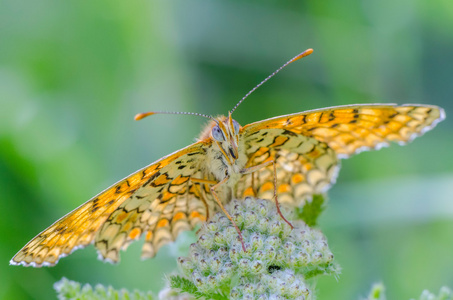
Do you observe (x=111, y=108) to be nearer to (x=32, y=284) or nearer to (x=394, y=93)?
(x=32, y=284)

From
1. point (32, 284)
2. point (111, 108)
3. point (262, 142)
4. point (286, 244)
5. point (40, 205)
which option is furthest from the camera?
point (111, 108)

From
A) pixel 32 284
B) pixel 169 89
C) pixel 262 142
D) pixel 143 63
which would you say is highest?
pixel 143 63

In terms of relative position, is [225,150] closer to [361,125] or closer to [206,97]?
[361,125]

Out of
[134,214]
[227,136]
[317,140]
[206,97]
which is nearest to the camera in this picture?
[227,136]

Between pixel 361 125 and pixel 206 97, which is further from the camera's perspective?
pixel 206 97

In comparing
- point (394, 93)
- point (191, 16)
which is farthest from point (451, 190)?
point (191, 16)

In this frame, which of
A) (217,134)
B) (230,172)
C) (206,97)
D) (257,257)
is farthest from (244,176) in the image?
(206,97)

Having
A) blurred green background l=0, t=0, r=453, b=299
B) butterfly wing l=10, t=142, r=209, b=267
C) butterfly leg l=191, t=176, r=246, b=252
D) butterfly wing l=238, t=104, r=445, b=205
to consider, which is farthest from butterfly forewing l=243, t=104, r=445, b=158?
blurred green background l=0, t=0, r=453, b=299
